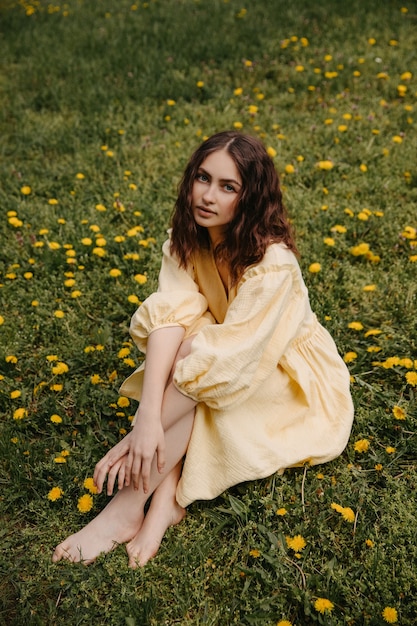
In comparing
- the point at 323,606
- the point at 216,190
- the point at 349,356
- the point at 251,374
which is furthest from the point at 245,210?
the point at 323,606

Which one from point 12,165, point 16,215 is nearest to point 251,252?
point 16,215

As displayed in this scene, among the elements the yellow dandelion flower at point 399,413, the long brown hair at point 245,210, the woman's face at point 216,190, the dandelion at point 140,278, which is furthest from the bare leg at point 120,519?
the dandelion at point 140,278

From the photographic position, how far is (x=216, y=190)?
2025 millimetres

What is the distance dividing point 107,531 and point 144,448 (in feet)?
1.23

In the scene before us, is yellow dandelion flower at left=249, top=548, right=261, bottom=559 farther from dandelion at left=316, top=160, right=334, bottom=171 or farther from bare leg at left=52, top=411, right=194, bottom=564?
dandelion at left=316, top=160, right=334, bottom=171

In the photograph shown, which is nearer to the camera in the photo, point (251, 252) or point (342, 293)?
point (251, 252)

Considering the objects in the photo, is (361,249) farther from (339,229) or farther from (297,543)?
(297,543)

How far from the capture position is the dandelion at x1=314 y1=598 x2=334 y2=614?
1.72m

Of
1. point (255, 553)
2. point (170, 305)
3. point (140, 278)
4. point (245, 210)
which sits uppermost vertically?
point (245, 210)

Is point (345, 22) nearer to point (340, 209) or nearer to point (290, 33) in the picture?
point (290, 33)

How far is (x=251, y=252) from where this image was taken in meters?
2.06

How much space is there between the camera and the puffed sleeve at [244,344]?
1.82 metres

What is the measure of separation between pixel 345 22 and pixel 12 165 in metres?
4.02

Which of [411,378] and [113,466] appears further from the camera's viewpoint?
[411,378]
